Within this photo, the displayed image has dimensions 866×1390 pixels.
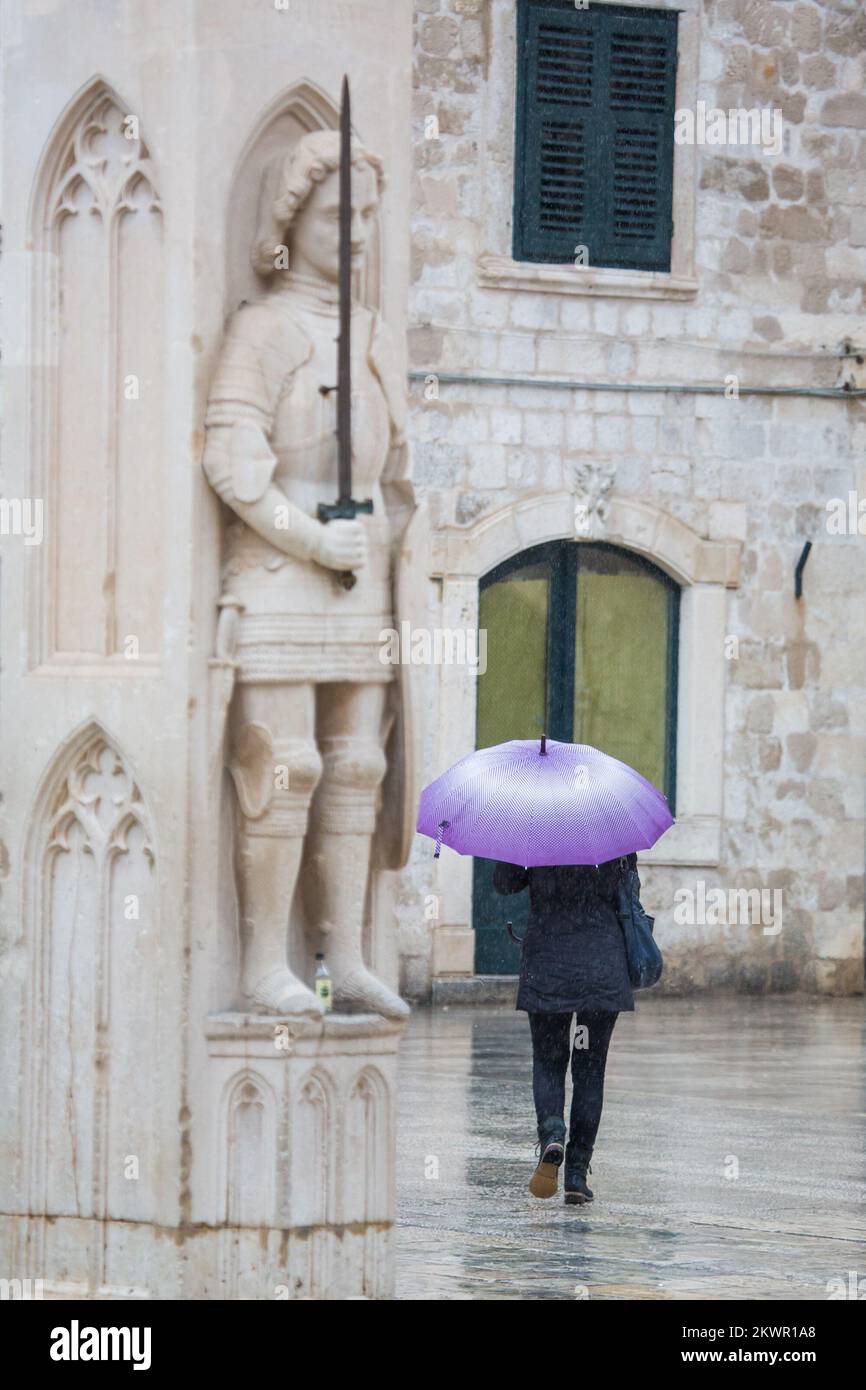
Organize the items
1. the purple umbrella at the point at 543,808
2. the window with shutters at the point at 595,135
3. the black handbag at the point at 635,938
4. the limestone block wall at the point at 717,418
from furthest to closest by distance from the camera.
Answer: the window with shutters at the point at 595,135 < the limestone block wall at the point at 717,418 < the black handbag at the point at 635,938 < the purple umbrella at the point at 543,808

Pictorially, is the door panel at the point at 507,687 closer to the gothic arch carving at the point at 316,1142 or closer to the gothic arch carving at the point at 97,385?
the gothic arch carving at the point at 97,385

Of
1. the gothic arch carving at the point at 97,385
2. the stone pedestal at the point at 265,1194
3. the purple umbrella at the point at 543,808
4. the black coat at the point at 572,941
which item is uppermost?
the gothic arch carving at the point at 97,385

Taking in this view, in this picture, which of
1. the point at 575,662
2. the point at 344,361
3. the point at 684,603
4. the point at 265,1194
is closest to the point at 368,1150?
the point at 265,1194

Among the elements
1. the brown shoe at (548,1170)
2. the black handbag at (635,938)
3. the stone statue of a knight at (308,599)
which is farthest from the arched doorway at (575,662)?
the stone statue of a knight at (308,599)

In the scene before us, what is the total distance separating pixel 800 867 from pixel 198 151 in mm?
12164

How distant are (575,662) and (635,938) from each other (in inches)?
333

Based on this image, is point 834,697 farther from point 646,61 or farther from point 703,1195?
point 703,1195

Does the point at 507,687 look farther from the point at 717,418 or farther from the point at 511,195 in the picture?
the point at 511,195

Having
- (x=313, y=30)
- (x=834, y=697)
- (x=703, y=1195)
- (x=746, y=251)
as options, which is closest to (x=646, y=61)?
(x=746, y=251)

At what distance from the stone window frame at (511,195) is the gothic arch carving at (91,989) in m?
11.2

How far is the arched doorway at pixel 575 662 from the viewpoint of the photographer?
59.8 ft

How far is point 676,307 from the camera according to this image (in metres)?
18.5

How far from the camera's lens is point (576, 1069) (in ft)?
33.0

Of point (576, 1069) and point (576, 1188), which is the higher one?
point (576, 1069)
